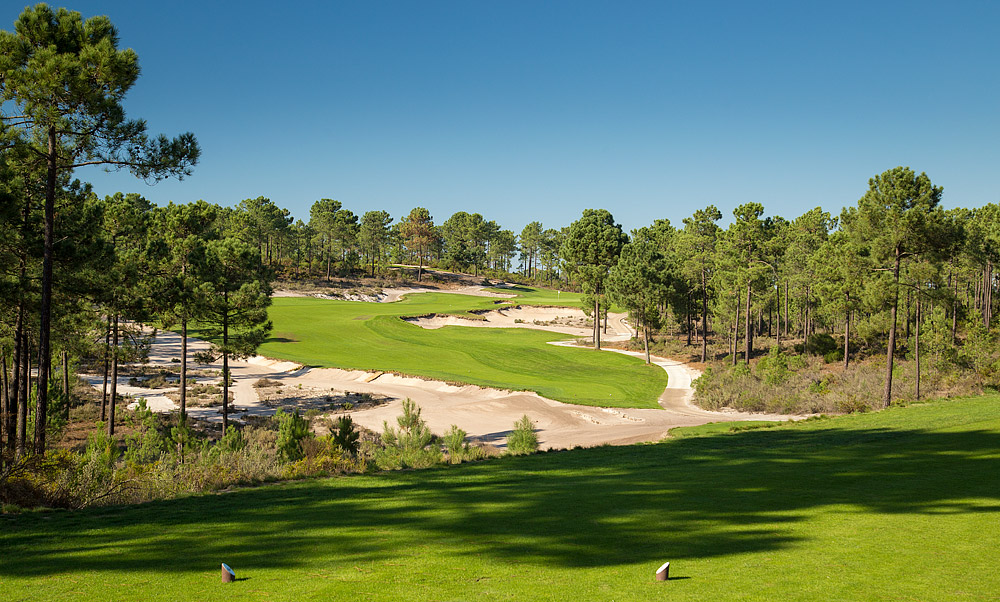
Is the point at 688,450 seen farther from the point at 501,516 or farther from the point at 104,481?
the point at 104,481

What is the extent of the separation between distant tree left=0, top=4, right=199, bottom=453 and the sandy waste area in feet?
49.7

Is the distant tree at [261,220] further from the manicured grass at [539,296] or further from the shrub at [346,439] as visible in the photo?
the shrub at [346,439]

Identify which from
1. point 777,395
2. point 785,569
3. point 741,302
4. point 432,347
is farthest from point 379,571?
point 741,302

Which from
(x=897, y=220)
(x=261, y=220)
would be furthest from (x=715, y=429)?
(x=261, y=220)

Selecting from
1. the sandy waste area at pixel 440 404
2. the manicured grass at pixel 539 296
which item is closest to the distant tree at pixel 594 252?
the sandy waste area at pixel 440 404

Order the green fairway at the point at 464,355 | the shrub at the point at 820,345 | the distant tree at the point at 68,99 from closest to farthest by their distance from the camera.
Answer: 1. the distant tree at the point at 68,99
2. the green fairway at the point at 464,355
3. the shrub at the point at 820,345

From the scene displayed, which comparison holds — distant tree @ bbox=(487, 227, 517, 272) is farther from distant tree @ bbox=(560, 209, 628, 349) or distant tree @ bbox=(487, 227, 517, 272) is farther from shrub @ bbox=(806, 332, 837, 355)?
shrub @ bbox=(806, 332, 837, 355)

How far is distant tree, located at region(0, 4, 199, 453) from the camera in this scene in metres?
11.7

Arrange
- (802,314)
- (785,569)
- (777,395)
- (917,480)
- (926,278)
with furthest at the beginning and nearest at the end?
(802,314), (777,395), (926,278), (917,480), (785,569)

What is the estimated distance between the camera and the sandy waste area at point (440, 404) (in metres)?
24.9

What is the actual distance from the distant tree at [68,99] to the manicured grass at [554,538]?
746 centimetres

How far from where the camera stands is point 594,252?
5600 centimetres

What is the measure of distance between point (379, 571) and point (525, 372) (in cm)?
3715

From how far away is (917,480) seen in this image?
9.74 meters
